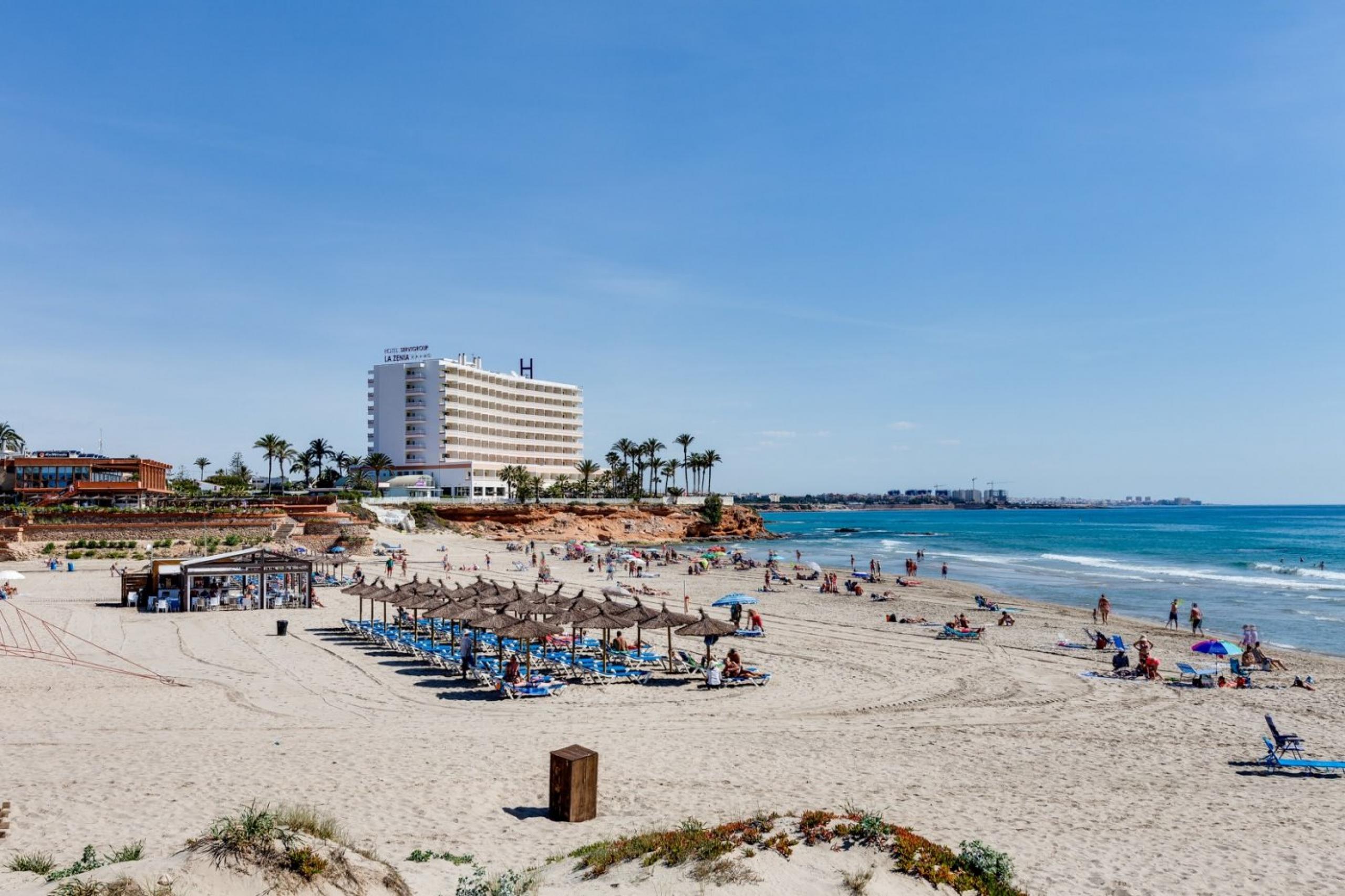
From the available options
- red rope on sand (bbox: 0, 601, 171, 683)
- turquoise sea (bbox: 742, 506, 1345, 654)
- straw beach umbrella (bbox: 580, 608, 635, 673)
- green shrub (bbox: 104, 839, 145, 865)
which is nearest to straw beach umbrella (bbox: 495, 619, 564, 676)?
straw beach umbrella (bbox: 580, 608, 635, 673)

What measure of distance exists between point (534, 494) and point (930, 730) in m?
89.2

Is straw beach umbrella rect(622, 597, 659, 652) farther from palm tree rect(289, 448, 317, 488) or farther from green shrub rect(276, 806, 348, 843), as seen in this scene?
palm tree rect(289, 448, 317, 488)

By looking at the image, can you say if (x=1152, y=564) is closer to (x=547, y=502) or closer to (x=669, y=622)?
(x=669, y=622)

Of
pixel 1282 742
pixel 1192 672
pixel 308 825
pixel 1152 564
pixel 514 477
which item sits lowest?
pixel 1152 564

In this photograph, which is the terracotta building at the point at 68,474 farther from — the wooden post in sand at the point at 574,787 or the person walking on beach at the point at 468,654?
the wooden post in sand at the point at 574,787

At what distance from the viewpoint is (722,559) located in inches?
2391

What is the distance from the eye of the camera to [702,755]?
13.5m

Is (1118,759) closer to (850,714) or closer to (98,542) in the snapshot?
(850,714)

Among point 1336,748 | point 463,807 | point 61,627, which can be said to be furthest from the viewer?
point 61,627

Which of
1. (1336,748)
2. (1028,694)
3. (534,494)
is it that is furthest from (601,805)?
(534,494)

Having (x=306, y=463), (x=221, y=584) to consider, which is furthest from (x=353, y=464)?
(x=221, y=584)

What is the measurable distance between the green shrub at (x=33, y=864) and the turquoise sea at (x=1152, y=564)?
1275 inches

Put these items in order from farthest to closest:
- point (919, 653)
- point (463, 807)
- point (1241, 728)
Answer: point (919, 653) < point (1241, 728) < point (463, 807)

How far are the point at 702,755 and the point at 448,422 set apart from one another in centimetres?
9854
